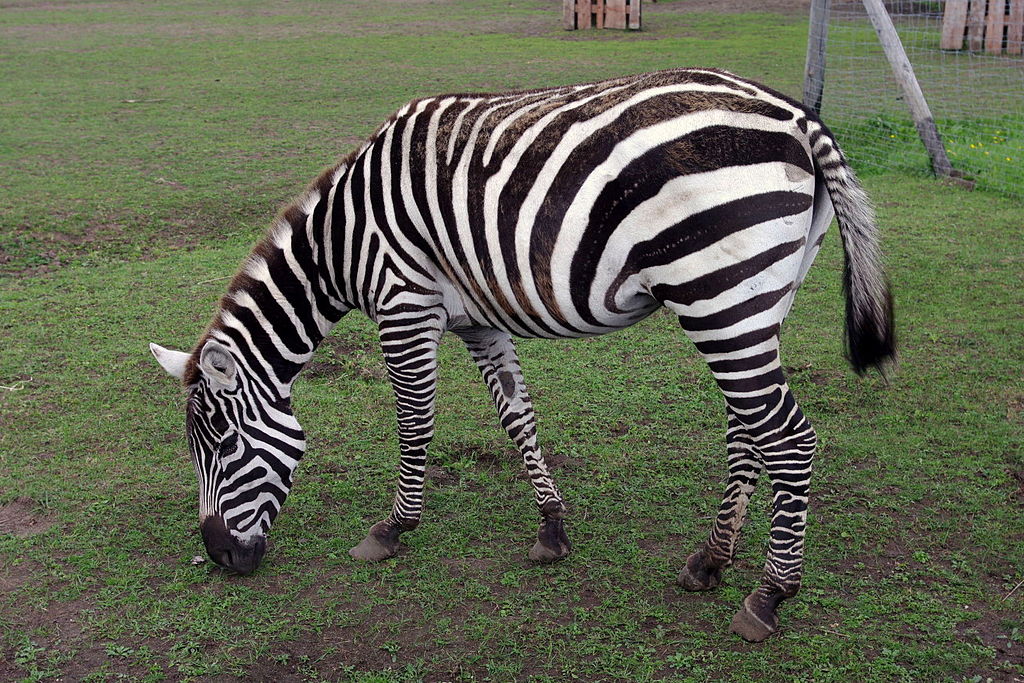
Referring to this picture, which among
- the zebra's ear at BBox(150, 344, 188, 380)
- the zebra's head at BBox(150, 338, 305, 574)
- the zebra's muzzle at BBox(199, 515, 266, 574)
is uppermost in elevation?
the zebra's ear at BBox(150, 344, 188, 380)

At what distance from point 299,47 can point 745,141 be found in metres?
16.5

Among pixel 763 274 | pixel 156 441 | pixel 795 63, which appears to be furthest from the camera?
pixel 795 63

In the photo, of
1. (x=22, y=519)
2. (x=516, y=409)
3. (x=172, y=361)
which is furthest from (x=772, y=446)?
(x=22, y=519)

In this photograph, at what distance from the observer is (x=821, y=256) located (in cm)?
839

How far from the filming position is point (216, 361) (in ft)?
13.8

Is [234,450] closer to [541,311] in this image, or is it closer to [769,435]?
[541,311]

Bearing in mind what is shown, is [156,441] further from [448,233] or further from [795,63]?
[795,63]

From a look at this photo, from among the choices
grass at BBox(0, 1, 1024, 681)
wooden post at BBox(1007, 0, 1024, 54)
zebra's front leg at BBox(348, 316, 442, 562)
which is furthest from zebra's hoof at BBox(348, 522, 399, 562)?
wooden post at BBox(1007, 0, 1024, 54)

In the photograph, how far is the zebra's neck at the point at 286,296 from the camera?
14.4 ft

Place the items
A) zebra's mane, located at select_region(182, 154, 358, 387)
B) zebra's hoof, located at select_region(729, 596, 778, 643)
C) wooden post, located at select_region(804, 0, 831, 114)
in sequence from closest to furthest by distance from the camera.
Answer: zebra's hoof, located at select_region(729, 596, 778, 643), zebra's mane, located at select_region(182, 154, 358, 387), wooden post, located at select_region(804, 0, 831, 114)

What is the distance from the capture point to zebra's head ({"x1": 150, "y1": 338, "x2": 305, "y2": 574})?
14.1 feet

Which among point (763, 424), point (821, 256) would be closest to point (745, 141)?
point (763, 424)

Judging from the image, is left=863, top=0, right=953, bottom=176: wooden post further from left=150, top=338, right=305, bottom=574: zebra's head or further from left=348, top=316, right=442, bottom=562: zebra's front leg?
left=150, top=338, right=305, bottom=574: zebra's head

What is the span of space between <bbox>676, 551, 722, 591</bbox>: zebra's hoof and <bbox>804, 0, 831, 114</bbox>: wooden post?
8884mm
